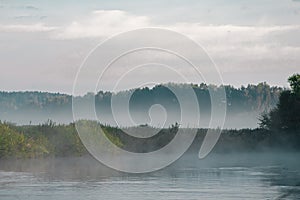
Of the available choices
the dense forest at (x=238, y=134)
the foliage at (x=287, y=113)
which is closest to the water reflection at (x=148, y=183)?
the dense forest at (x=238, y=134)

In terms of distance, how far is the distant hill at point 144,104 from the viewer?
57906 mm

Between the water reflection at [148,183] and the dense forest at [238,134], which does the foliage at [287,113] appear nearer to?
the dense forest at [238,134]

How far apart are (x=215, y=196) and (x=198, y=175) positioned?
9868 mm

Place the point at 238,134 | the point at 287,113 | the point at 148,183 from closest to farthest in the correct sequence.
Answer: the point at 148,183 → the point at 287,113 → the point at 238,134

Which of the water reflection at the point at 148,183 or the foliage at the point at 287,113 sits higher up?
the foliage at the point at 287,113

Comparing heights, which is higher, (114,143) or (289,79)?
(289,79)

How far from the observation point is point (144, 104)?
7031 cm

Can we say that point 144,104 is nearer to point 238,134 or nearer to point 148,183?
point 238,134

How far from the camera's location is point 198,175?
106ft

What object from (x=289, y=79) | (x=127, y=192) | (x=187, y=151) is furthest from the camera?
(x=289, y=79)

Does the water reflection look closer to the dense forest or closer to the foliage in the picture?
the dense forest

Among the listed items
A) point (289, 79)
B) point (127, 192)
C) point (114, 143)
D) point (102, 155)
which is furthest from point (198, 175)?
point (289, 79)

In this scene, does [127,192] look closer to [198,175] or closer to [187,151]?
[198,175]

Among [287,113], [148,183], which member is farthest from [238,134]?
[148,183]
